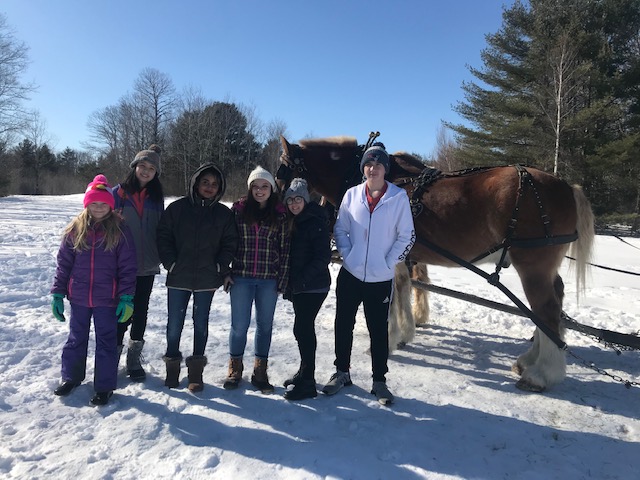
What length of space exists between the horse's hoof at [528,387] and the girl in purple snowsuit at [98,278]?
3.18 meters

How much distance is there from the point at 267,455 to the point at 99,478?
0.88m

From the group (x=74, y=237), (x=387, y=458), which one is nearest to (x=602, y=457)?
(x=387, y=458)

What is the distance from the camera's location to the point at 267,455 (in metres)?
2.33

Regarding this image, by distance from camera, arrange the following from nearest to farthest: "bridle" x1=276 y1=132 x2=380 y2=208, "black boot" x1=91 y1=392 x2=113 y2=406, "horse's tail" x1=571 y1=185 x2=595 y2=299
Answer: "black boot" x1=91 y1=392 x2=113 y2=406 < "horse's tail" x1=571 y1=185 x2=595 y2=299 < "bridle" x1=276 y1=132 x2=380 y2=208

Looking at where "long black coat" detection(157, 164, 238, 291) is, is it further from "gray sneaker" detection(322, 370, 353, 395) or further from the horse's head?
the horse's head

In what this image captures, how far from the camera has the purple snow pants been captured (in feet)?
9.28

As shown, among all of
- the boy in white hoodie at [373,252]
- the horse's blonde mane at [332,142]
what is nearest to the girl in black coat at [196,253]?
the boy in white hoodie at [373,252]

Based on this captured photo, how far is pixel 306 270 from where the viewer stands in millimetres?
3049

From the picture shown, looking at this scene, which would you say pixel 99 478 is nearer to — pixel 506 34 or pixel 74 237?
pixel 74 237

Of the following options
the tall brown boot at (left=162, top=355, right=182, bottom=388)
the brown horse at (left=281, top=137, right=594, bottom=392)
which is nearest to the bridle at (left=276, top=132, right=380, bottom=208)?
the brown horse at (left=281, top=137, right=594, bottom=392)

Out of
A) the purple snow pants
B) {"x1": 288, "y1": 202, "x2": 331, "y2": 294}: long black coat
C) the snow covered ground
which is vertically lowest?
the snow covered ground

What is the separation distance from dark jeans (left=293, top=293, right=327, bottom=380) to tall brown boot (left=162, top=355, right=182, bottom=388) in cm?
96

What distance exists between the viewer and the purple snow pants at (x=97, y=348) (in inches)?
111

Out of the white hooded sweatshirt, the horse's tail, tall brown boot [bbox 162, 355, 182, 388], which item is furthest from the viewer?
the horse's tail
